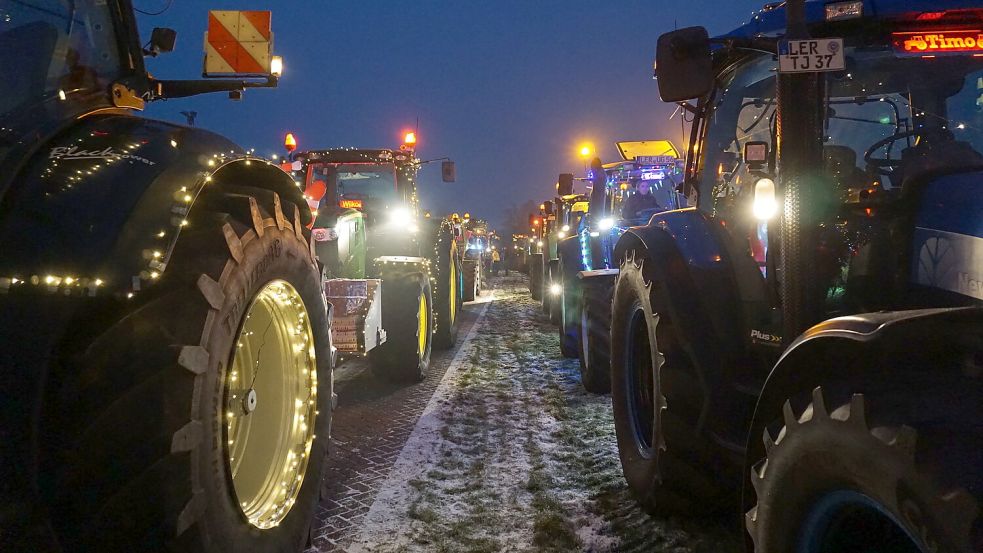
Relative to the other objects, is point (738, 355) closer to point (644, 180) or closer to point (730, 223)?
point (730, 223)

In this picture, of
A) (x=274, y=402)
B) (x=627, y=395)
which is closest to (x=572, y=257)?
(x=627, y=395)

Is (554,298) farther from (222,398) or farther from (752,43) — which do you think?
(222,398)

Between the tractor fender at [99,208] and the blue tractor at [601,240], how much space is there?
4.57m

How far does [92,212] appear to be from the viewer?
1.91m

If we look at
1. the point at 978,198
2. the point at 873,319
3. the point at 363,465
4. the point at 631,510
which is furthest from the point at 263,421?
the point at 978,198

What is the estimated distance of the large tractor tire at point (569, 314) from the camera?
788 centimetres

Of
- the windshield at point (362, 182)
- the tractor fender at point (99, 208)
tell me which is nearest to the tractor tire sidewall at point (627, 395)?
the tractor fender at point (99, 208)

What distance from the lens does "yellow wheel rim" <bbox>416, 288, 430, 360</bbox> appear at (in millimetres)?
7266

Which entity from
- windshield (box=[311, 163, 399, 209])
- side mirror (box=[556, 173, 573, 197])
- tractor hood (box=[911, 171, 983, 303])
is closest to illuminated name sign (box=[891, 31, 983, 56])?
tractor hood (box=[911, 171, 983, 303])

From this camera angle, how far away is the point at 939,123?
2.80 m

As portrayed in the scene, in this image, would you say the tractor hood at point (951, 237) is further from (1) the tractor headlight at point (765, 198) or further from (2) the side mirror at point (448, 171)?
(2) the side mirror at point (448, 171)

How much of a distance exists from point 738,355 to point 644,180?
7.32 m

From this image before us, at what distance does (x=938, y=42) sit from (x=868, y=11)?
1.06ft

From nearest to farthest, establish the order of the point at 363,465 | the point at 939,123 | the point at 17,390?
1. the point at 17,390
2. the point at 939,123
3. the point at 363,465
